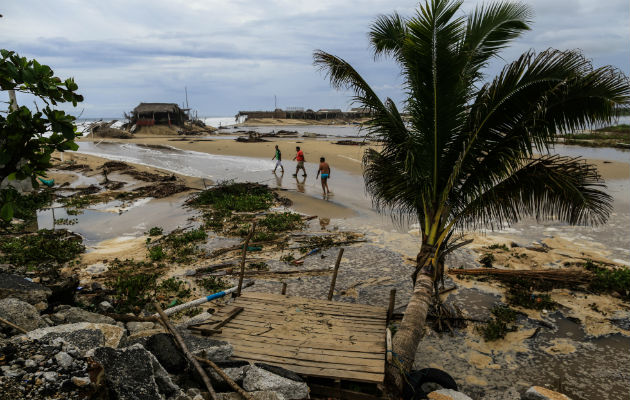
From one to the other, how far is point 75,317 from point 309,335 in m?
3.53

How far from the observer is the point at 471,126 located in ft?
24.8

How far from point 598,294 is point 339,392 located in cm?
829

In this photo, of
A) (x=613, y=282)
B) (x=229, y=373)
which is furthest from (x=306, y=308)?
(x=613, y=282)

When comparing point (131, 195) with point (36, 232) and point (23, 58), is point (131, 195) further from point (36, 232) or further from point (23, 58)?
point (23, 58)

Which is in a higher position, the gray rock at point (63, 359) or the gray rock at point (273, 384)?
the gray rock at point (63, 359)

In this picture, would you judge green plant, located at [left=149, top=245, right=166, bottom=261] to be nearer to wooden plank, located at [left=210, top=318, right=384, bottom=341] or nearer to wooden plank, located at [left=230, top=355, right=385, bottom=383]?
wooden plank, located at [left=210, top=318, right=384, bottom=341]

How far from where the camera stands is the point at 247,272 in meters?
11.3

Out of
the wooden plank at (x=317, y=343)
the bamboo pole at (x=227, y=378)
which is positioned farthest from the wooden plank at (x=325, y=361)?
the bamboo pole at (x=227, y=378)

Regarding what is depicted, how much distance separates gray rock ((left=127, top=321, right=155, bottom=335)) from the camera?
622 centimetres

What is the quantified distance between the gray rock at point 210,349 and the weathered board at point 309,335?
0.40 metres

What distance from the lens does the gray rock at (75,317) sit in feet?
18.6

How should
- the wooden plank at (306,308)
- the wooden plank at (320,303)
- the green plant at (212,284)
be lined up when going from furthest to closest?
the green plant at (212,284) < the wooden plank at (320,303) < the wooden plank at (306,308)

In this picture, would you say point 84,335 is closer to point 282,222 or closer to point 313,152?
point 282,222

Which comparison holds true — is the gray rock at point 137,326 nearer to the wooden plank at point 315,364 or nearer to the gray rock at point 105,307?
the wooden plank at point 315,364
